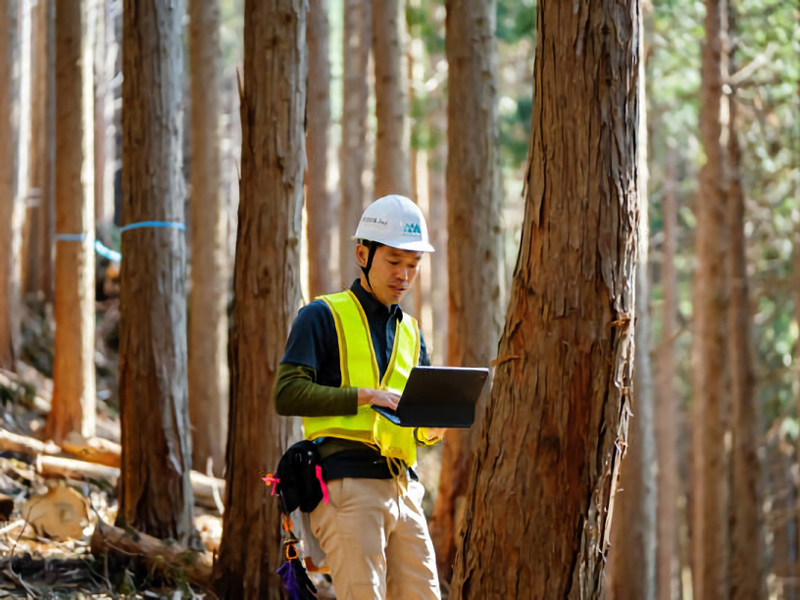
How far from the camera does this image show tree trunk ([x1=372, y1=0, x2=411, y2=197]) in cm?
1343

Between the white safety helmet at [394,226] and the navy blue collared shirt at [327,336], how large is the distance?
231 mm

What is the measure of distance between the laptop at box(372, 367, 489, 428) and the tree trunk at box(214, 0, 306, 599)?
2.54 m

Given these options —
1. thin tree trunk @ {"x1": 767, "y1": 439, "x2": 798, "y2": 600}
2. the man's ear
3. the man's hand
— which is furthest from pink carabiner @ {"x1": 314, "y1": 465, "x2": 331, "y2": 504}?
thin tree trunk @ {"x1": 767, "y1": 439, "x2": 798, "y2": 600}

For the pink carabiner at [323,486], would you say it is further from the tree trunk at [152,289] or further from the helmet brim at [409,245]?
the tree trunk at [152,289]

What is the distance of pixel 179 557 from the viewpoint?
748cm

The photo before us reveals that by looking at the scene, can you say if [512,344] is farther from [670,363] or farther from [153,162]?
[670,363]

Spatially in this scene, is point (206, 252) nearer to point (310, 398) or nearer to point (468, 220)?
point (468, 220)

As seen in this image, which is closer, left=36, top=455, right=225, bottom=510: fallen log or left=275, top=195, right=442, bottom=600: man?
left=275, top=195, right=442, bottom=600: man

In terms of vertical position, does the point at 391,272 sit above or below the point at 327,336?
above

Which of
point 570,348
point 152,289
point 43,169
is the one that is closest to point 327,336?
point 570,348

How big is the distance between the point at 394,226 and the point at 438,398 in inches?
29.4

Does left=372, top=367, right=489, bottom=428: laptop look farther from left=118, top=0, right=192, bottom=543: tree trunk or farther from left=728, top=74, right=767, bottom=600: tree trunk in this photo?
left=728, top=74, right=767, bottom=600: tree trunk

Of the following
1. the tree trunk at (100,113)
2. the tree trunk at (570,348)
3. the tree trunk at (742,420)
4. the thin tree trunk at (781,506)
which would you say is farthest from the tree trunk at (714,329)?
the tree trunk at (570,348)

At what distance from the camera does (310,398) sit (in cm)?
446
